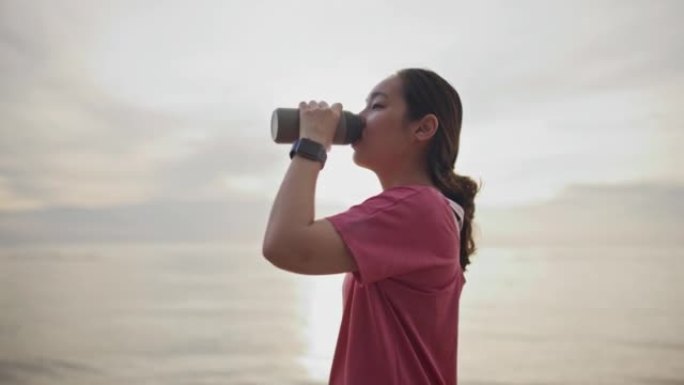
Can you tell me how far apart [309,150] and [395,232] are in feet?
0.59

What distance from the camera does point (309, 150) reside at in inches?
39.9

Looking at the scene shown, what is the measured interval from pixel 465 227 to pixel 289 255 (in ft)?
1.32

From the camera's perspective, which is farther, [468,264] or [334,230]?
[468,264]

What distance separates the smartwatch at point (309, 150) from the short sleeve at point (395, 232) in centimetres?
10

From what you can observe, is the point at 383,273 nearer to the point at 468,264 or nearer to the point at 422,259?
the point at 422,259

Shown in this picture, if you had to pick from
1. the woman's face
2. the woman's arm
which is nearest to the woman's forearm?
the woman's arm

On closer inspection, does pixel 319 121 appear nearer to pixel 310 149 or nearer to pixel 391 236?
pixel 310 149

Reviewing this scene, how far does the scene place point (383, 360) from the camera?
96 cm

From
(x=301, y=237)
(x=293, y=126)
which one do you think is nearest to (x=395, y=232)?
(x=301, y=237)

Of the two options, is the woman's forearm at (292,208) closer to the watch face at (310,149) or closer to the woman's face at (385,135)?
the watch face at (310,149)

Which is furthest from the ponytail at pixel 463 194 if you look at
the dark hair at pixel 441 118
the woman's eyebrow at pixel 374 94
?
the woman's eyebrow at pixel 374 94

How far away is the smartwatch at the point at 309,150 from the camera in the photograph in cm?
101

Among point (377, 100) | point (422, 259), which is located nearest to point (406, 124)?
point (377, 100)

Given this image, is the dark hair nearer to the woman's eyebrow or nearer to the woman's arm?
the woman's eyebrow
